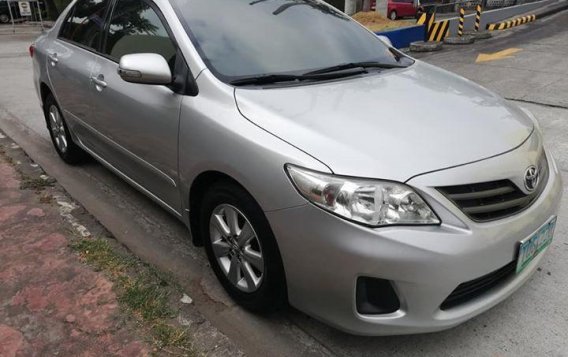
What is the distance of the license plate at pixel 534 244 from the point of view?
213 centimetres

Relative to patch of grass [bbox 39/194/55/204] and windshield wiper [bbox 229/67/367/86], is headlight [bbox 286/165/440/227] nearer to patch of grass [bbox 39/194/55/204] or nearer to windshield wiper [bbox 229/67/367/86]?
windshield wiper [bbox 229/67/367/86]

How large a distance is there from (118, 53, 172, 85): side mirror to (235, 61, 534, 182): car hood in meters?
0.44

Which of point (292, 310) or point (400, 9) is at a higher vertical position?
point (292, 310)

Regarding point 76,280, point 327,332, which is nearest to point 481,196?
point 327,332

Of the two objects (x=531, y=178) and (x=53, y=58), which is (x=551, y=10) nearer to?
(x=53, y=58)

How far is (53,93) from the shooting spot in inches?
169

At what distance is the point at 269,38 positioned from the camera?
285 cm

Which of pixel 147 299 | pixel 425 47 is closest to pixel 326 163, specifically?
pixel 147 299

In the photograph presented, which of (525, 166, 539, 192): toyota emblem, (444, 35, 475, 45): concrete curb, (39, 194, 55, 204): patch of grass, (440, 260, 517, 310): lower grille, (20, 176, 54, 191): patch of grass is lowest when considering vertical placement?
(444, 35, 475, 45): concrete curb

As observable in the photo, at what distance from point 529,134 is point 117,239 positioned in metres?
2.56

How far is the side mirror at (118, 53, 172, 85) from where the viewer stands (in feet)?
8.42

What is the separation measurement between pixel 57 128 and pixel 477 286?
3.97m

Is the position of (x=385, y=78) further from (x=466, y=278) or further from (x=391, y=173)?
(x=466, y=278)

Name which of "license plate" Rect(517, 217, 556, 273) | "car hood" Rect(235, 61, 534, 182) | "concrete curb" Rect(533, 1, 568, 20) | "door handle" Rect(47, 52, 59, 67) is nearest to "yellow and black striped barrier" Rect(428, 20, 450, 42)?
"concrete curb" Rect(533, 1, 568, 20)
